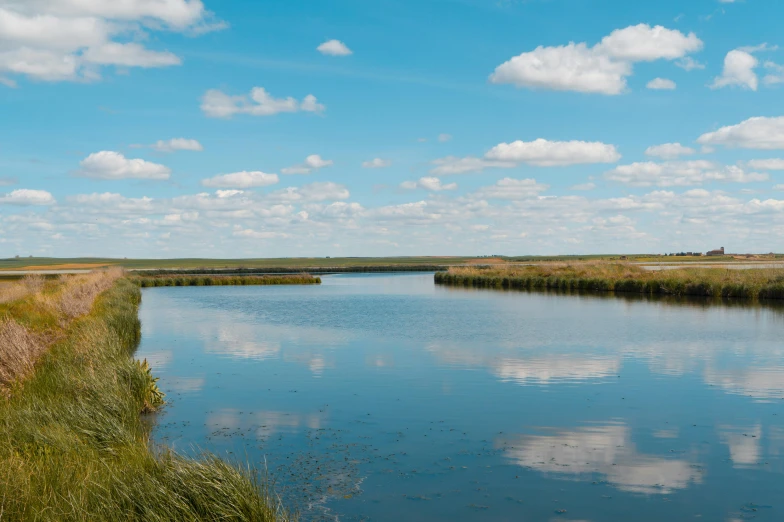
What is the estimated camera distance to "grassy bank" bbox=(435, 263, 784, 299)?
48.8m

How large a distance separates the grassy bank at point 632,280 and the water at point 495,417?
2042 cm

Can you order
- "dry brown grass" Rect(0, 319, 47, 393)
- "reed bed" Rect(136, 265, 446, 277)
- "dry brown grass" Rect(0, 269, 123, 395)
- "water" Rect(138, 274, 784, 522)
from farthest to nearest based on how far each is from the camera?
"reed bed" Rect(136, 265, 446, 277) → "dry brown grass" Rect(0, 269, 123, 395) → "dry brown grass" Rect(0, 319, 47, 393) → "water" Rect(138, 274, 784, 522)

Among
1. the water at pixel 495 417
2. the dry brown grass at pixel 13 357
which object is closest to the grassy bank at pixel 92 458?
the dry brown grass at pixel 13 357

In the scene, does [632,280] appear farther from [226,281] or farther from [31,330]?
[31,330]

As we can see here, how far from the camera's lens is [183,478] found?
7793 millimetres

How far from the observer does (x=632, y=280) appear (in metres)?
57.1

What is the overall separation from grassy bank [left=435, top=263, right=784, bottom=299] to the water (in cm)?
2042

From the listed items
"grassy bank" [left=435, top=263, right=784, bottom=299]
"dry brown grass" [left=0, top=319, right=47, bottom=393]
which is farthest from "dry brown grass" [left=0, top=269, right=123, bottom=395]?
"grassy bank" [left=435, top=263, right=784, bottom=299]

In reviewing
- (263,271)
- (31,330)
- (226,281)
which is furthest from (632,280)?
(263,271)

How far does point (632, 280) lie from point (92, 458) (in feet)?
175

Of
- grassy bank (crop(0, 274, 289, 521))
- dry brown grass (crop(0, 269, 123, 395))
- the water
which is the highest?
dry brown grass (crop(0, 269, 123, 395))

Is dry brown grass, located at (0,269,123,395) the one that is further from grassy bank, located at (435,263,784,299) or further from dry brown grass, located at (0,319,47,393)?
grassy bank, located at (435,263,784,299)

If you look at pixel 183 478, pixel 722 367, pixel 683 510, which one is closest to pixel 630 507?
pixel 683 510

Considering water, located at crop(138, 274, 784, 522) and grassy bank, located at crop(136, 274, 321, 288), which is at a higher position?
grassy bank, located at crop(136, 274, 321, 288)
